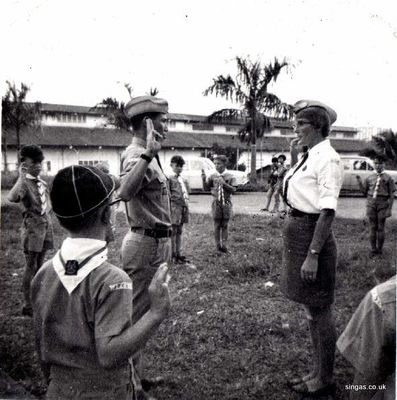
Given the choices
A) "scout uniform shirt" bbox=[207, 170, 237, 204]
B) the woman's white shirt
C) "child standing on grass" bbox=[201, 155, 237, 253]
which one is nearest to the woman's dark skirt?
the woman's white shirt

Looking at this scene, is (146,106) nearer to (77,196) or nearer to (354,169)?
(77,196)

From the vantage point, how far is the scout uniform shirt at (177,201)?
247 inches

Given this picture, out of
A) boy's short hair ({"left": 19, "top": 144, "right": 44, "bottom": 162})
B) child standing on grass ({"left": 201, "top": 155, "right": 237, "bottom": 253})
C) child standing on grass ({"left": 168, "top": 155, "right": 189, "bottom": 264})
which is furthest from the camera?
child standing on grass ({"left": 201, "top": 155, "right": 237, "bottom": 253})

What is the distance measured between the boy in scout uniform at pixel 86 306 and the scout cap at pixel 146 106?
4.09ft

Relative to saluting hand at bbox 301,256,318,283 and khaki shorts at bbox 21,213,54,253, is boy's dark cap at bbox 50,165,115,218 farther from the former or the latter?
khaki shorts at bbox 21,213,54,253

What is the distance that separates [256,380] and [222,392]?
10.2 inches

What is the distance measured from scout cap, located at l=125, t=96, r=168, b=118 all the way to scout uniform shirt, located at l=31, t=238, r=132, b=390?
138 cm

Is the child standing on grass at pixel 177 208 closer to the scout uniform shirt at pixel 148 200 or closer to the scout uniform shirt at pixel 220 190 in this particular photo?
the scout uniform shirt at pixel 220 190

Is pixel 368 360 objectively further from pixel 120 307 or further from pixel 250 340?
pixel 250 340

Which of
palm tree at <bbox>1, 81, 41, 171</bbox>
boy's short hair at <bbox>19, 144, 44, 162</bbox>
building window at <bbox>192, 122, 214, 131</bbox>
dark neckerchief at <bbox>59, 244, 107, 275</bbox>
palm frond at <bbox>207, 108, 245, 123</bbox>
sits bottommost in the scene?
dark neckerchief at <bbox>59, 244, 107, 275</bbox>

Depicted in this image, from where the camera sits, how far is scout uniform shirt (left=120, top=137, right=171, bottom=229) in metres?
2.58

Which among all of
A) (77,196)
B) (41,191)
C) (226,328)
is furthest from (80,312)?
(41,191)

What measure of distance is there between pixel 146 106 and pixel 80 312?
5.25 ft

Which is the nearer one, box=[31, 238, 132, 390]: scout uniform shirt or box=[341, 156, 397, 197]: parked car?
box=[31, 238, 132, 390]: scout uniform shirt
